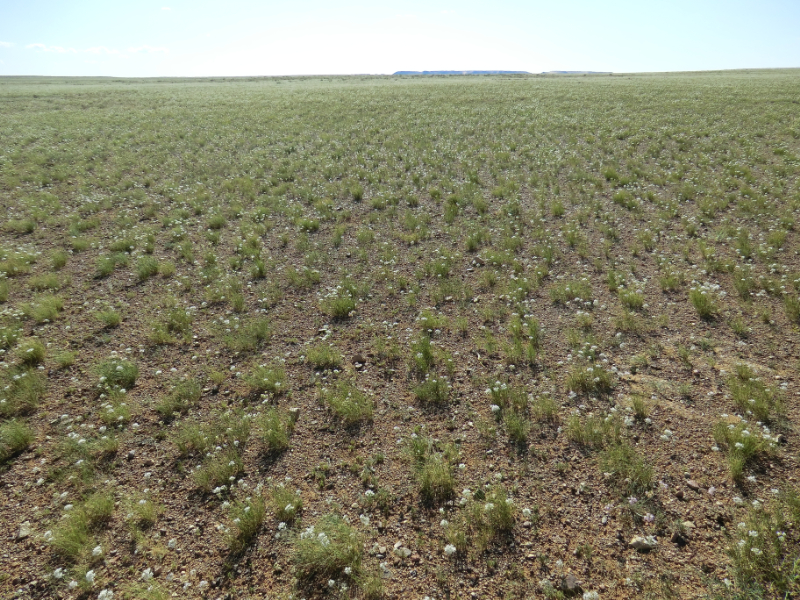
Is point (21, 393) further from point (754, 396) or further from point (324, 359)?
point (754, 396)

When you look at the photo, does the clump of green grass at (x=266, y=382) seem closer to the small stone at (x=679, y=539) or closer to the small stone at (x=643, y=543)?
the small stone at (x=643, y=543)

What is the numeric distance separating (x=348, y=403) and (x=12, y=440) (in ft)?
17.6

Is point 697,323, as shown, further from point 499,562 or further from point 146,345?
point 146,345

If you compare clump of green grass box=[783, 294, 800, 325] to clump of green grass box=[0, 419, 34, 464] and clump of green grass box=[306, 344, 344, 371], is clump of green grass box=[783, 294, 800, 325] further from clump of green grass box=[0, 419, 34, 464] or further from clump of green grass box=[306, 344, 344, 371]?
clump of green grass box=[0, 419, 34, 464]

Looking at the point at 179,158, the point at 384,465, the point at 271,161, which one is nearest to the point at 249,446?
the point at 384,465

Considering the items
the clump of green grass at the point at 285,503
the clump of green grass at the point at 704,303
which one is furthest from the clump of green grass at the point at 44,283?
the clump of green grass at the point at 704,303

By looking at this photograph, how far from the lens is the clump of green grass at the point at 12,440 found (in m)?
6.45

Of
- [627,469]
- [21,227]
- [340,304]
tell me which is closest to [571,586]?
[627,469]

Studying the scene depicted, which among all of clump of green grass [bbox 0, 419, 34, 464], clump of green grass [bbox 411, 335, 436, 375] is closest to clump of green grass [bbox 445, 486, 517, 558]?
clump of green grass [bbox 411, 335, 436, 375]

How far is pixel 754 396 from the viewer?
6.62 metres

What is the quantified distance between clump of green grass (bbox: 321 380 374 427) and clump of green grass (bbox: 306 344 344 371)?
724 mm

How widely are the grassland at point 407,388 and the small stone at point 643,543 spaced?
32 mm

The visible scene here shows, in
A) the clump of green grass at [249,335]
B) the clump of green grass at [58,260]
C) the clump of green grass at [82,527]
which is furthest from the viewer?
the clump of green grass at [58,260]

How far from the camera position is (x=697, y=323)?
8.76m
